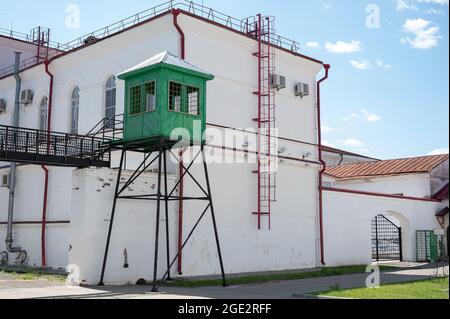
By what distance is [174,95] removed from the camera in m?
16.1

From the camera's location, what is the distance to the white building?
16.2 m

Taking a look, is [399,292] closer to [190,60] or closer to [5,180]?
[190,60]

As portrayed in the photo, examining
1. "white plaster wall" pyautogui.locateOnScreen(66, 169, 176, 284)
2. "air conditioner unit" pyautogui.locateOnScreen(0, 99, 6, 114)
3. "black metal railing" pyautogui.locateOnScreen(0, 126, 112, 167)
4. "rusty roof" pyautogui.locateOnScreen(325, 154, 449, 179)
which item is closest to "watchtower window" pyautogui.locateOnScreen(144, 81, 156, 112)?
"black metal railing" pyautogui.locateOnScreen(0, 126, 112, 167)

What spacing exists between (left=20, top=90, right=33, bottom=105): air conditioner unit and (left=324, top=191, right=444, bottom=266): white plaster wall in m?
13.4

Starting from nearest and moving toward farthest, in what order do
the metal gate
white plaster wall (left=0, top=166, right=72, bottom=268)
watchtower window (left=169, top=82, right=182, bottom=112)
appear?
watchtower window (left=169, top=82, right=182, bottom=112) < white plaster wall (left=0, top=166, right=72, bottom=268) < the metal gate

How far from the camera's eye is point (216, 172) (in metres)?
18.9

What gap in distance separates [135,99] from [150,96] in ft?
1.55

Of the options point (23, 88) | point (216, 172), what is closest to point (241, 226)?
point (216, 172)

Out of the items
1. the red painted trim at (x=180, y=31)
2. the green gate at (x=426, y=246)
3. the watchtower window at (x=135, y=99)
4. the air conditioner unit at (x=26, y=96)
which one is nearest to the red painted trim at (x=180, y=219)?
the watchtower window at (x=135, y=99)

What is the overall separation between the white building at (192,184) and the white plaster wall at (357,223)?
69 mm

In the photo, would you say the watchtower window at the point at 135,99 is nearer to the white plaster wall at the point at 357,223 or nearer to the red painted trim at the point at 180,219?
the red painted trim at the point at 180,219

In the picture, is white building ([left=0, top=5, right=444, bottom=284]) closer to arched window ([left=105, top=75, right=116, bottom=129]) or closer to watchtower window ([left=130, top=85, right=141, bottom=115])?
arched window ([left=105, top=75, right=116, bottom=129])

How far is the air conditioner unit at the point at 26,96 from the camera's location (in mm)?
24188
